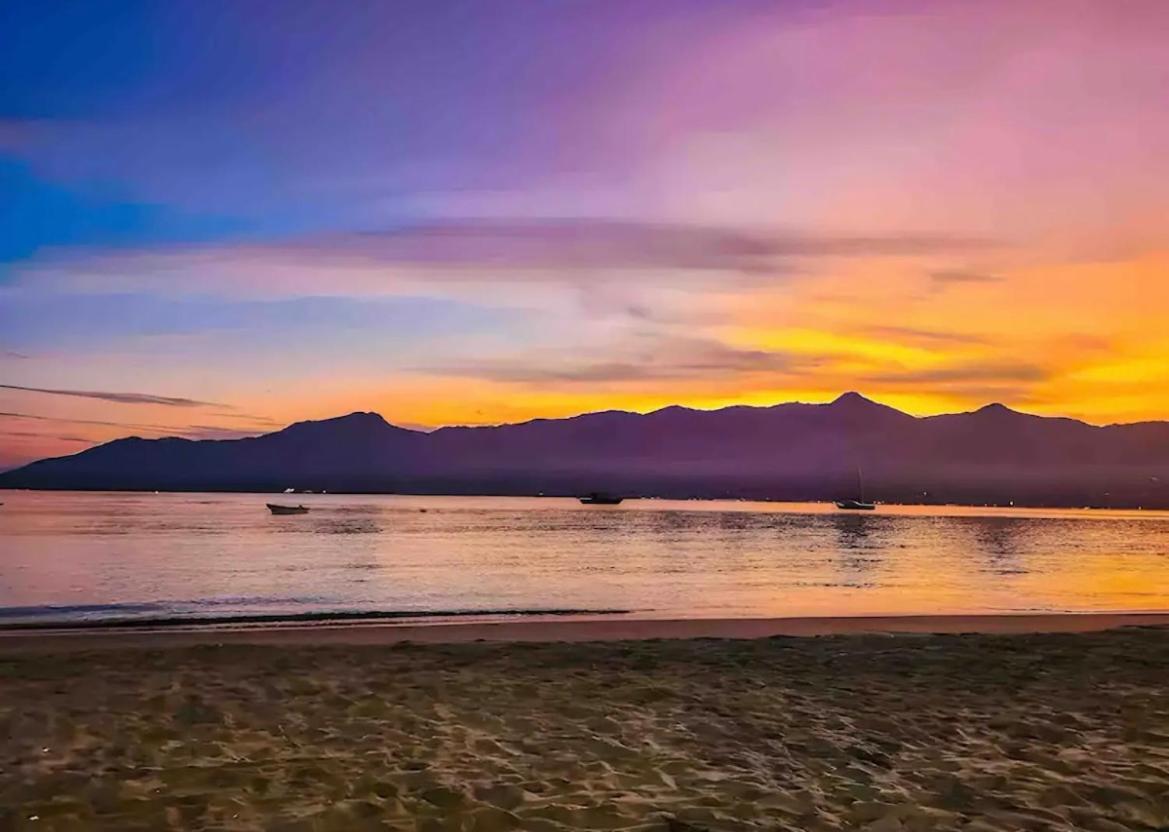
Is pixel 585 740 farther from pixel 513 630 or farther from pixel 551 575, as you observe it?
pixel 551 575

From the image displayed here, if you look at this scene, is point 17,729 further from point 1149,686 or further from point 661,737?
point 1149,686

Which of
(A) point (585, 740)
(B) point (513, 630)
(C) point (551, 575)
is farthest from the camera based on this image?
(C) point (551, 575)

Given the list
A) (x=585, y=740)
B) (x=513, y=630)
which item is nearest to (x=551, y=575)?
(x=513, y=630)

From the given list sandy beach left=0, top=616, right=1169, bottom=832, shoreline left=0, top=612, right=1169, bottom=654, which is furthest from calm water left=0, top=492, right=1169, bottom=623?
sandy beach left=0, top=616, right=1169, bottom=832

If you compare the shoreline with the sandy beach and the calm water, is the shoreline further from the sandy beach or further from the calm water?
the calm water

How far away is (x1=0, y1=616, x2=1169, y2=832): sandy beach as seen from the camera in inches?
249

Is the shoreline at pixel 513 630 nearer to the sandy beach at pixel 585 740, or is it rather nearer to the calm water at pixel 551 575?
the sandy beach at pixel 585 740

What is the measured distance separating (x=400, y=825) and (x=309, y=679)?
18.5ft

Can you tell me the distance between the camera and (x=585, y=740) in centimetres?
830

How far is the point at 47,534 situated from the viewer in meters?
61.4

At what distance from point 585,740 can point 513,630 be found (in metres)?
10.3

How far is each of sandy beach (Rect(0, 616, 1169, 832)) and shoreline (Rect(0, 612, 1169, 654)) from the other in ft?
7.82

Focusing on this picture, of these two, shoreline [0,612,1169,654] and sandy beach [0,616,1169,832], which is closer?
sandy beach [0,616,1169,832]

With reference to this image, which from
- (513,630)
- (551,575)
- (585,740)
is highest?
(585,740)
